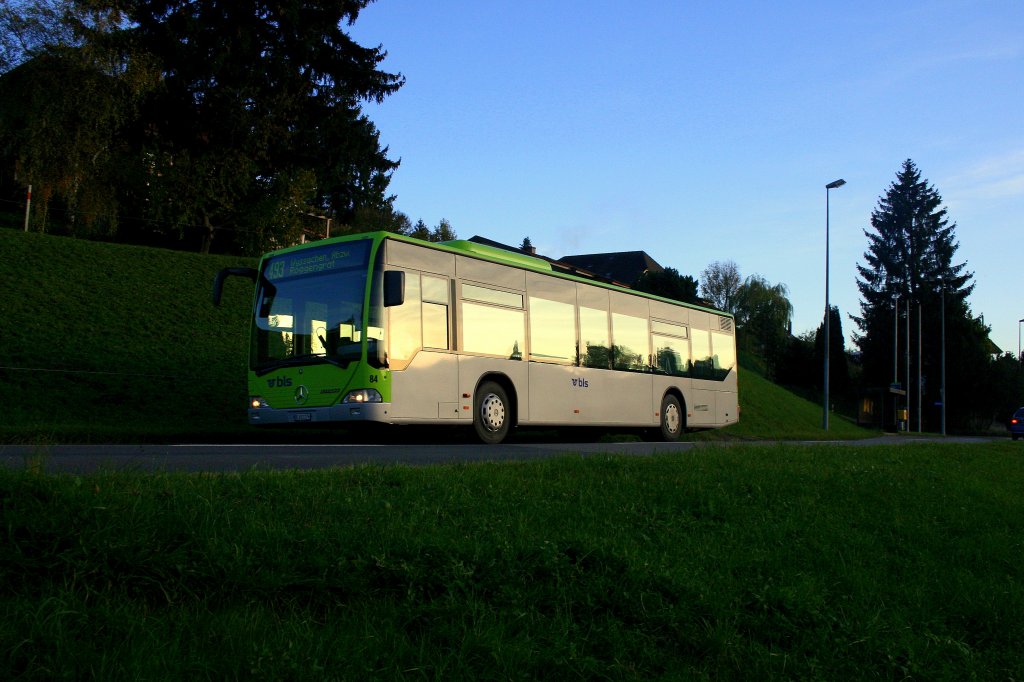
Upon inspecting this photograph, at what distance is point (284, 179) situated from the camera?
122 feet

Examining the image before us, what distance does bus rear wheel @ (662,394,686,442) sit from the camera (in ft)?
71.6

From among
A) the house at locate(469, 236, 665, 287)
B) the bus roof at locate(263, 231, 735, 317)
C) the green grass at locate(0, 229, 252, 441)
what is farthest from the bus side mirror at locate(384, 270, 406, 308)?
the house at locate(469, 236, 665, 287)

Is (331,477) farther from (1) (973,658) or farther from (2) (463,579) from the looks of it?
(1) (973,658)

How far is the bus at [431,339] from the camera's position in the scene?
46.8 ft

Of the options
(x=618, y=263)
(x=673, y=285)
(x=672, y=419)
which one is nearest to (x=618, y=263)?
(x=618, y=263)

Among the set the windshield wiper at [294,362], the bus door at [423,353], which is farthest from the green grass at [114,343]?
the bus door at [423,353]

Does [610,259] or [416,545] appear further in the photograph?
[610,259]

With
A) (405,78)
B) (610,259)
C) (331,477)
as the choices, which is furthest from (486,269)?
(610,259)

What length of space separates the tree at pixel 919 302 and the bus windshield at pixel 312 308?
74342 mm

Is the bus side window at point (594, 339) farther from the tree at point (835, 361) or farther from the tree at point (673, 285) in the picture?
the tree at point (835, 361)

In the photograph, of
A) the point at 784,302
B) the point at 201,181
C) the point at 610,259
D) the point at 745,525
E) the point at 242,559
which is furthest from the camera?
the point at 610,259

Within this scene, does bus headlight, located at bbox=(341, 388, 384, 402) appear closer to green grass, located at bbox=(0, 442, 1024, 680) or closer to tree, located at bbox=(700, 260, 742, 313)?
green grass, located at bbox=(0, 442, 1024, 680)

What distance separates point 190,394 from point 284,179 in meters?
17.5

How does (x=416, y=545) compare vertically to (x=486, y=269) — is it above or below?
below
